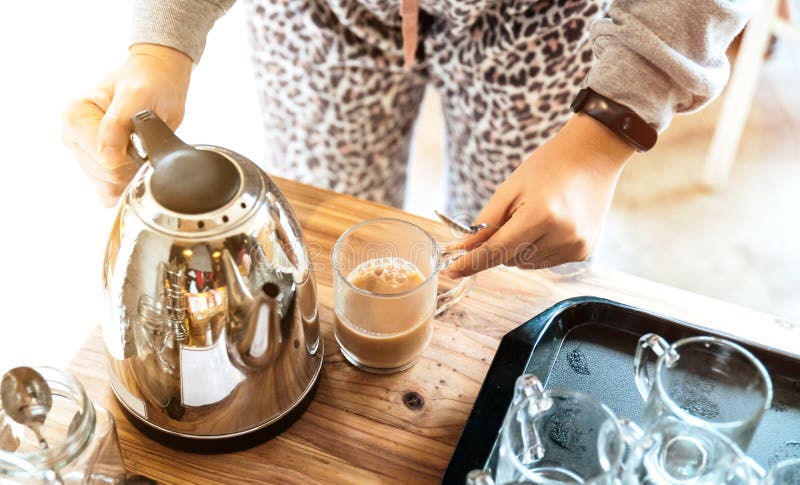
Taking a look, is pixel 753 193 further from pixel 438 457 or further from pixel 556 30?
pixel 438 457

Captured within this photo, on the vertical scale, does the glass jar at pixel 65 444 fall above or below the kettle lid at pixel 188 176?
below

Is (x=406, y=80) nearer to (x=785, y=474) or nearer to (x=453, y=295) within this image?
(x=453, y=295)

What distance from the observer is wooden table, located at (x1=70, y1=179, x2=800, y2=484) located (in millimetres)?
652

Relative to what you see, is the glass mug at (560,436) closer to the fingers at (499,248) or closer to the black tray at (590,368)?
the black tray at (590,368)

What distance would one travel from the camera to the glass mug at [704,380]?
581mm

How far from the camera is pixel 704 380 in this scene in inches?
24.7

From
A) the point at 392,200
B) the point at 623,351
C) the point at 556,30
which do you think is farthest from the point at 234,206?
the point at 392,200

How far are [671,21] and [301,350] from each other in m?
0.47

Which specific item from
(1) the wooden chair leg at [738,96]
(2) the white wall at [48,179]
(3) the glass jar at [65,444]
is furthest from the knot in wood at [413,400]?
(1) the wooden chair leg at [738,96]

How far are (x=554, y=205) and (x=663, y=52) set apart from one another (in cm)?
18

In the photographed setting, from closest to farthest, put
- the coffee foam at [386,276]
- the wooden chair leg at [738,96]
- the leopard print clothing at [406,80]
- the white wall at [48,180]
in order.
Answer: the coffee foam at [386,276]
the leopard print clothing at [406,80]
the white wall at [48,180]
the wooden chair leg at [738,96]

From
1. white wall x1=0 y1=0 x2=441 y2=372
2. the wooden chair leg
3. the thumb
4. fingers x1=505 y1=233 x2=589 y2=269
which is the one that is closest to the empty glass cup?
fingers x1=505 y1=233 x2=589 y2=269

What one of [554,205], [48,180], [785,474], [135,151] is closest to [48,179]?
[48,180]

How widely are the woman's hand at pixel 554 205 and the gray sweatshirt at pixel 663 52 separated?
0.05 metres
